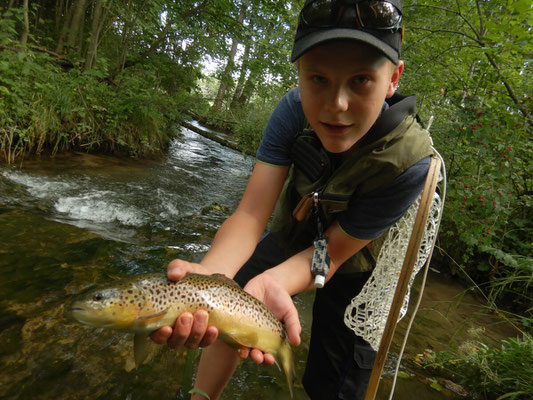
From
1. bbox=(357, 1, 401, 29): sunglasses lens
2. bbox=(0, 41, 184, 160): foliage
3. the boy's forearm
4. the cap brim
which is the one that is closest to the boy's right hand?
the boy's forearm

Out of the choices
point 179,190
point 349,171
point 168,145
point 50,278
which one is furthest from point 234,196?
point 349,171

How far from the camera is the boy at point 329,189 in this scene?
4.69 ft

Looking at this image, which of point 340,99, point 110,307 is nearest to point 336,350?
point 110,307

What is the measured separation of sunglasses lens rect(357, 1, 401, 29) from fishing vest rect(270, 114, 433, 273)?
52 cm

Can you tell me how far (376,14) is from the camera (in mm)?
1426

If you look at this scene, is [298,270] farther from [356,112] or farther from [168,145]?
[168,145]

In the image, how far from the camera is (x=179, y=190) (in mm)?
6855

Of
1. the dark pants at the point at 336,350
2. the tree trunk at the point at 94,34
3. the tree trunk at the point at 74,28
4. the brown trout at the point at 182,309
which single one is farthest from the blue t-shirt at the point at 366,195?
the tree trunk at the point at 74,28

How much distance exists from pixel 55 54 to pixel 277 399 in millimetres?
8371

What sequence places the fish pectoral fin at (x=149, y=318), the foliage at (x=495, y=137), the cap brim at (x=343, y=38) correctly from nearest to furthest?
1. the cap brim at (x=343, y=38)
2. the fish pectoral fin at (x=149, y=318)
3. the foliage at (x=495, y=137)

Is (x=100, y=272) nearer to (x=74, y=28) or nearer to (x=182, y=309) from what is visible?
(x=182, y=309)

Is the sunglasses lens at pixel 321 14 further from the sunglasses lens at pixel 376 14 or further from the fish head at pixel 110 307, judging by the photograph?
the fish head at pixel 110 307

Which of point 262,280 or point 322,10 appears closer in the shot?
point 322,10

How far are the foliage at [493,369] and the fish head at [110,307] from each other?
110 inches
